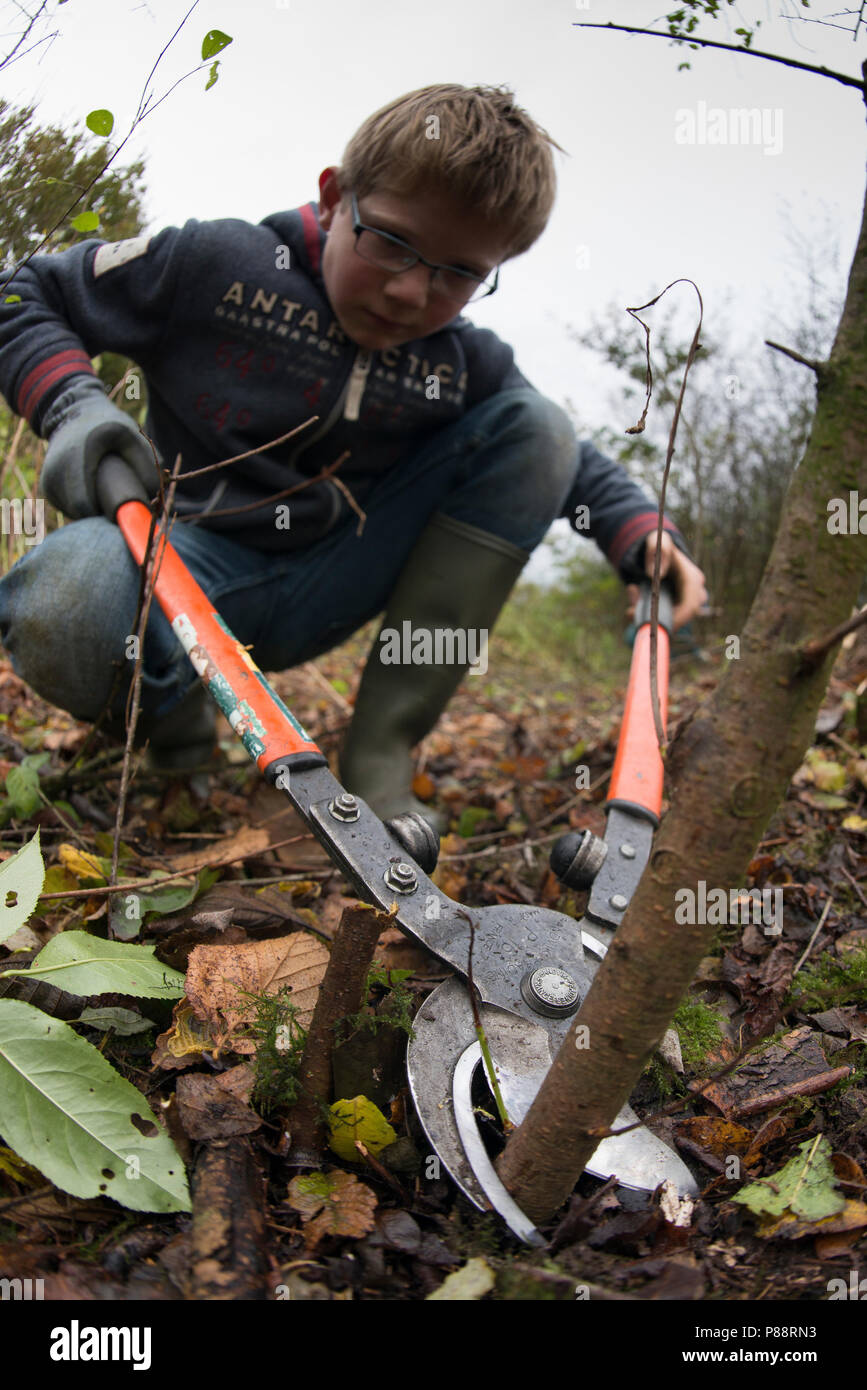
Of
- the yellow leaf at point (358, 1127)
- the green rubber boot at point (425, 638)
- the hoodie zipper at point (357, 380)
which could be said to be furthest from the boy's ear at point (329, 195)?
the yellow leaf at point (358, 1127)

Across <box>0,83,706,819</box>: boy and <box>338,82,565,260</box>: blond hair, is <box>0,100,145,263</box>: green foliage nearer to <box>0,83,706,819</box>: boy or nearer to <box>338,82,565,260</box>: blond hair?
<box>0,83,706,819</box>: boy

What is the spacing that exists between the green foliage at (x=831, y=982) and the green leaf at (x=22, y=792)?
65.8 inches

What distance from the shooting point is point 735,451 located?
6.42m

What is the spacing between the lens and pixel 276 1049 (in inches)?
53.0

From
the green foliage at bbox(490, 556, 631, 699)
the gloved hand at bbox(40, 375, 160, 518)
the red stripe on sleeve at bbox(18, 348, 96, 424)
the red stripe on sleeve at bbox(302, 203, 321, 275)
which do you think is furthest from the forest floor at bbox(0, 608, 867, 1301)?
the green foliage at bbox(490, 556, 631, 699)

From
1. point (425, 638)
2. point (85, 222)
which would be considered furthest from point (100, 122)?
point (425, 638)

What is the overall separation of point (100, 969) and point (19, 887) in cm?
18

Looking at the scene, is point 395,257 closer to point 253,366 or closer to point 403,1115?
point 253,366

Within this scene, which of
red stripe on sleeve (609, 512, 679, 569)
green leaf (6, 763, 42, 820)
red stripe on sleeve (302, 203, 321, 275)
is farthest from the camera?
red stripe on sleeve (609, 512, 679, 569)

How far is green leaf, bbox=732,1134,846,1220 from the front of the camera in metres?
1.14

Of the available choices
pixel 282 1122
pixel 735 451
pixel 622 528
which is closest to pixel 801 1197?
pixel 282 1122

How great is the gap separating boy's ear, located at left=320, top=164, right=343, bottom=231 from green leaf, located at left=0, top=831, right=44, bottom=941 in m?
2.01

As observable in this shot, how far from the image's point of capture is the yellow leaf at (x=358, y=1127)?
123cm

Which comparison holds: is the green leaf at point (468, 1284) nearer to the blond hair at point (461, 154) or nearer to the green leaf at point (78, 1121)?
the green leaf at point (78, 1121)
